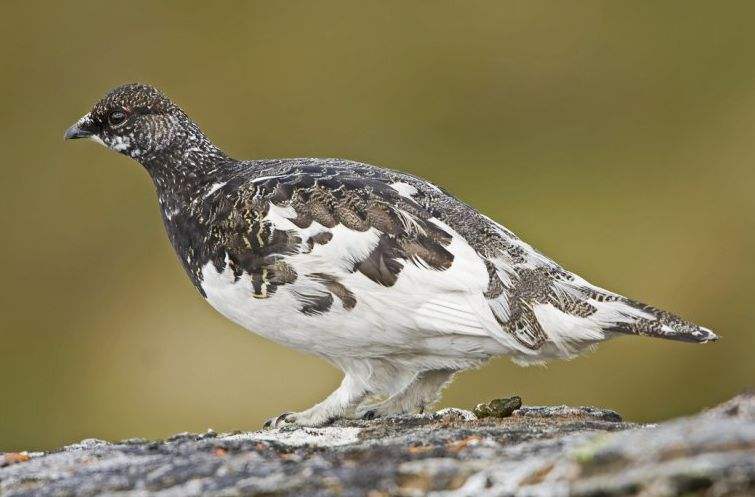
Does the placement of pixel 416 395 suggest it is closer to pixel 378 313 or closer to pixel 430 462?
pixel 378 313

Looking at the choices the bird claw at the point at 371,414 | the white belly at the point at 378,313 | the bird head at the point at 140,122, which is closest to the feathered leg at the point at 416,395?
the bird claw at the point at 371,414

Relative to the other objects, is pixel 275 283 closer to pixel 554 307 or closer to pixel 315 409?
pixel 315 409

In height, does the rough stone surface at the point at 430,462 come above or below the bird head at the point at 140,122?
below

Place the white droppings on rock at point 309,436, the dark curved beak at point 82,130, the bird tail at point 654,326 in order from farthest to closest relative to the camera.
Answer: the dark curved beak at point 82,130 < the bird tail at point 654,326 < the white droppings on rock at point 309,436

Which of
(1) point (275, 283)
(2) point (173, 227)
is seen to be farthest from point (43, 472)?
(2) point (173, 227)

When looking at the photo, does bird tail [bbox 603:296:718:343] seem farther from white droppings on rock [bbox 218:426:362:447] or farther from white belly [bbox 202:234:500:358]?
white droppings on rock [bbox 218:426:362:447]

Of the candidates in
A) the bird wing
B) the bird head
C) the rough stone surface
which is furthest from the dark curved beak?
the rough stone surface

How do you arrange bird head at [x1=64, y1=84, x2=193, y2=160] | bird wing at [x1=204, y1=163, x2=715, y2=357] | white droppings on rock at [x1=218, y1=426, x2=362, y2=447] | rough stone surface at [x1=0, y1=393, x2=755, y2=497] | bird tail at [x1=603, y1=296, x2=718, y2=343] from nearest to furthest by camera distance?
1. rough stone surface at [x1=0, y1=393, x2=755, y2=497]
2. white droppings on rock at [x1=218, y1=426, x2=362, y2=447]
3. bird tail at [x1=603, y1=296, x2=718, y2=343]
4. bird wing at [x1=204, y1=163, x2=715, y2=357]
5. bird head at [x1=64, y1=84, x2=193, y2=160]

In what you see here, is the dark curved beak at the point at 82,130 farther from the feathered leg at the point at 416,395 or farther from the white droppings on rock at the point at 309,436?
the white droppings on rock at the point at 309,436

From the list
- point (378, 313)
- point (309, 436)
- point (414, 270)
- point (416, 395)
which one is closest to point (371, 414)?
point (416, 395)
